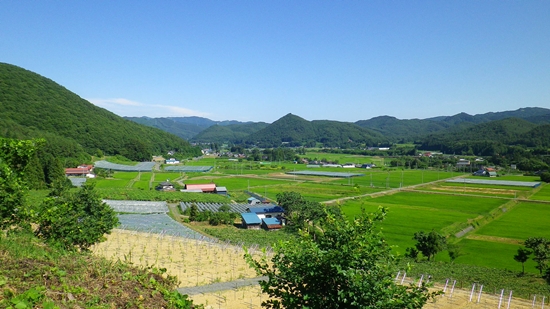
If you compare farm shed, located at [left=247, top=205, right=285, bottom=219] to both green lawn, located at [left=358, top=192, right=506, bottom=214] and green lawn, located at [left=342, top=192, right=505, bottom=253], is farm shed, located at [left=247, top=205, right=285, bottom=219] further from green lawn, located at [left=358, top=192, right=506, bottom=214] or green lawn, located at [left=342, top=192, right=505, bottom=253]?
green lawn, located at [left=358, top=192, right=506, bottom=214]

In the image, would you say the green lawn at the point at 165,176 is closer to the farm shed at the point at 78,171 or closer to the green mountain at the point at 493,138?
the farm shed at the point at 78,171

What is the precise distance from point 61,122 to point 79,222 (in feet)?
236

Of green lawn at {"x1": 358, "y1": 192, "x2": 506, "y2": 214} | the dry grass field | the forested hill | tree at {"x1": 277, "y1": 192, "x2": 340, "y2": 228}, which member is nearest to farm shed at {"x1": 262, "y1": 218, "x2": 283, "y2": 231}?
tree at {"x1": 277, "y1": 192, "x2": 340, "y2": 228}

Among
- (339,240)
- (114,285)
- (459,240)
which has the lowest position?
(459,240)

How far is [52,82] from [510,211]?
109313 millimetres

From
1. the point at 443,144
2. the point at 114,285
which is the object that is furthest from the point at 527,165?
the point at 114,285

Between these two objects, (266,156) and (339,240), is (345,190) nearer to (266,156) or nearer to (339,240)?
(339,240)

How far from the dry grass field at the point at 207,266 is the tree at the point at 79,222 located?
94 centimetres

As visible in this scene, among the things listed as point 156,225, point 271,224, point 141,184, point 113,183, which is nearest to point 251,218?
point 271,224

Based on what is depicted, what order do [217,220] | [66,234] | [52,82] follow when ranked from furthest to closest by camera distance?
[52,82], [217,220], [66,234]

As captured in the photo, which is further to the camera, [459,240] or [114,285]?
[459,240]

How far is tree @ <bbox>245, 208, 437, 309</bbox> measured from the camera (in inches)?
165

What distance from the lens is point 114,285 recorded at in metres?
4.84

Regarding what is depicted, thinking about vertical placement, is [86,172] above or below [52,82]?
below
